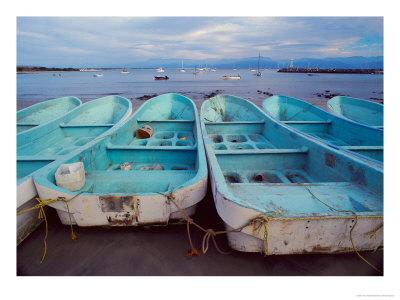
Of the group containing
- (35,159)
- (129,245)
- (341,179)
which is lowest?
(129,245)

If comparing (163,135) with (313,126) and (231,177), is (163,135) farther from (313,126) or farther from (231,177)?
(313,126)

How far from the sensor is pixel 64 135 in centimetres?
575

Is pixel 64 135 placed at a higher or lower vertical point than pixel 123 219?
higher

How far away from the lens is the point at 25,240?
2.57 meters

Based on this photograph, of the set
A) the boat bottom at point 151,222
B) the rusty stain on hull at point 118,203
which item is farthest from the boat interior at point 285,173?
the rusty stain on hull at point 118,203

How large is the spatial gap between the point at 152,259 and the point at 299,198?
2.07 metres

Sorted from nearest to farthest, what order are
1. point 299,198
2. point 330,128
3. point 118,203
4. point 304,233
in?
1. point 304,233
2. point 118,203
3. point 299,198
4. point 330,128

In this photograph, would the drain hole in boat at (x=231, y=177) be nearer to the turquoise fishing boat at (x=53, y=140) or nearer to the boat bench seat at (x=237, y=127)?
the boat bench seat at (x=237, y=127)

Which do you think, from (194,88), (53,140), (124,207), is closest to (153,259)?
(124,207)

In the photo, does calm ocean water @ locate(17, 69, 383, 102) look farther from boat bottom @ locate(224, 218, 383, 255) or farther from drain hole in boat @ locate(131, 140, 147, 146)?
boat bottom @ locate(224, 218, 383, 255)

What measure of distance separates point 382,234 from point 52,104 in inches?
413

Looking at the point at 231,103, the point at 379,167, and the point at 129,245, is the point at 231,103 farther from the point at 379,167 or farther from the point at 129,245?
the point at 129,245

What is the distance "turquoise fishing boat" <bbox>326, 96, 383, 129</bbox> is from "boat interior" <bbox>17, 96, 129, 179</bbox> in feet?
29.3
